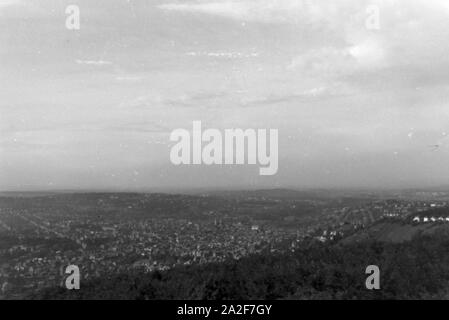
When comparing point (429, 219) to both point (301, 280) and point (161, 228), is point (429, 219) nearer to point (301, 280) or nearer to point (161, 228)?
point (301, 280)

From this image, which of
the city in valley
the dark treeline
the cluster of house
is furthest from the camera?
the cluster of house

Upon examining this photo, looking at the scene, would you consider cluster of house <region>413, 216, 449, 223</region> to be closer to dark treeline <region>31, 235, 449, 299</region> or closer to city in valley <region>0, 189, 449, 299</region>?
city in valley <region>0, 189, 449, 299</region>

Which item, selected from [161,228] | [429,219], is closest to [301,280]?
[429,219]

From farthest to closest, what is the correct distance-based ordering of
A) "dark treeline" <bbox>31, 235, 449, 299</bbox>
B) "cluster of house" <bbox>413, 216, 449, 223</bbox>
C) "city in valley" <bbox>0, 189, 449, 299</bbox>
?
1. "cluster of house" <bbox>413, 216, 449, 223</bbox>
2. "city in valley" <bbox>0, 189, 449, 299</bbox>
3. "dark treeline" <bbox>31, 235, 449, 299</bbox>

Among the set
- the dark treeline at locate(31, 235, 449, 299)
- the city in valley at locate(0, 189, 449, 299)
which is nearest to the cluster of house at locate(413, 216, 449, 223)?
the city in valley at locate(0, 189, 449, 299)

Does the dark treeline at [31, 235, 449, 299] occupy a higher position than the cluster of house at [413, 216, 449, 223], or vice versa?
the cluster of house at [413, 216, 449, 223]
